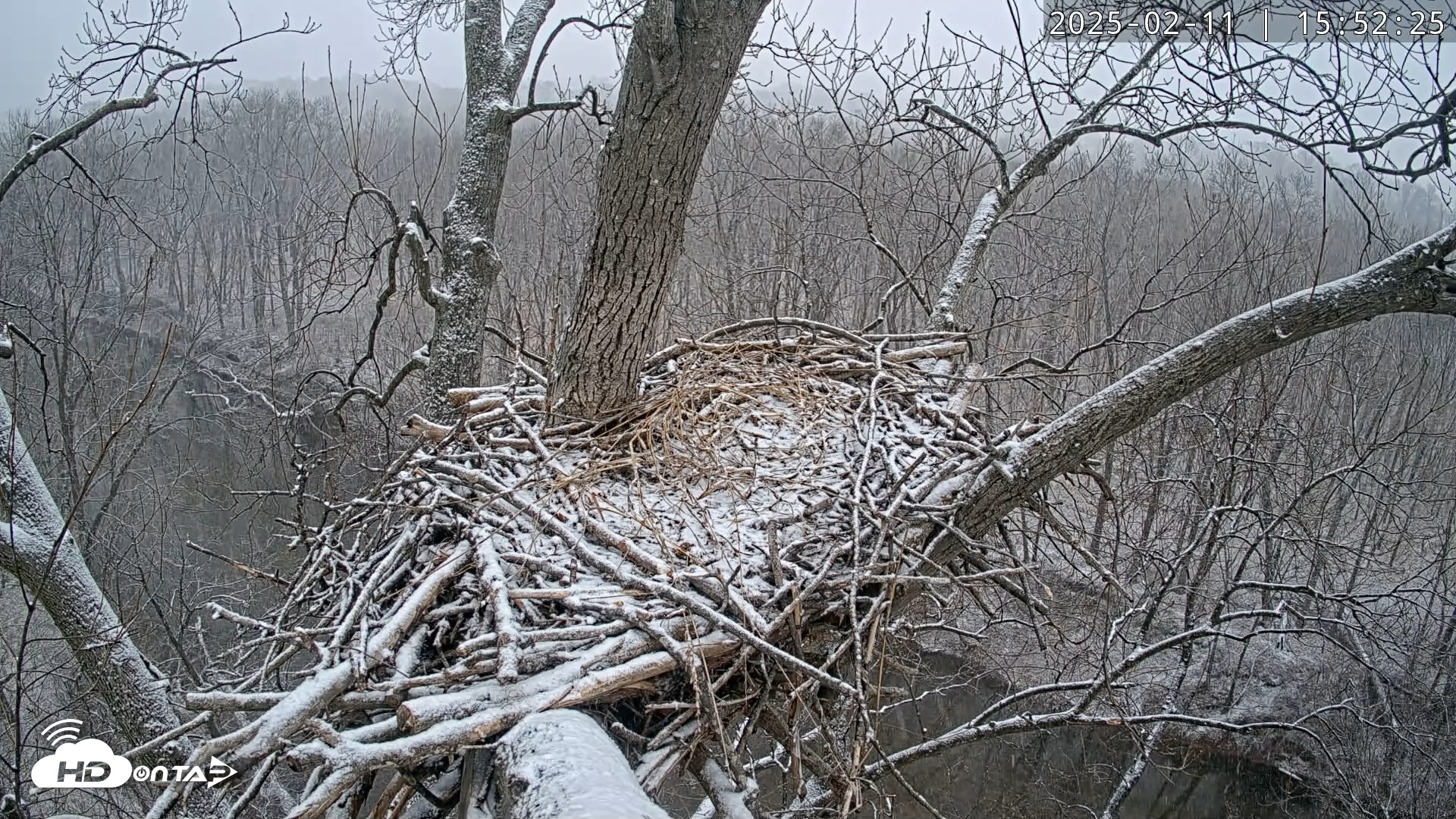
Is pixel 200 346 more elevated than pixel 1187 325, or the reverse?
pixel 1187 325

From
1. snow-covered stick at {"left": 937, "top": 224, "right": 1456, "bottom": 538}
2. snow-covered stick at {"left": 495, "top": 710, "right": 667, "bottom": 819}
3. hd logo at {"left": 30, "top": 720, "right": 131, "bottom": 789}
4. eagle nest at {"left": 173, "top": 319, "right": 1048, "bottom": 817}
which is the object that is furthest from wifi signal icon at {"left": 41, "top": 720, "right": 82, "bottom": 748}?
snow-covered stick at {"left": 937, "top": 224, "right": 1456, "bottom": 538}

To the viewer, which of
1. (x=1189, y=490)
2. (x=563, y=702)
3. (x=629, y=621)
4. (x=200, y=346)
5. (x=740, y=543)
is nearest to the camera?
(x=563, y=702)

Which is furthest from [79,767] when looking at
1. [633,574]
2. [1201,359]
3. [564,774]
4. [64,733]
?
[1201,359]

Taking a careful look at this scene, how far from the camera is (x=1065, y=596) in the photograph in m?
9.32

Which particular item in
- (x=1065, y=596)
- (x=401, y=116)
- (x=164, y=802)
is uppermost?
(x=401, y=116)

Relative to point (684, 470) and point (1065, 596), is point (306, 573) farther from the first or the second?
point (1065, 596)

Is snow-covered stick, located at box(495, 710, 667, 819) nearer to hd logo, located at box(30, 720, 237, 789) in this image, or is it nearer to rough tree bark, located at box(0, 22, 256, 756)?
hd logo, located at box(30, 720, 237, 789)

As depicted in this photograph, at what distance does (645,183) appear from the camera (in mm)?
2713

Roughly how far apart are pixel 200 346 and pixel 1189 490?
1296 centimetres

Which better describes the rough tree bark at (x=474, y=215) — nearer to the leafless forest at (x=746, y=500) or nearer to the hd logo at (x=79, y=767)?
the leafless forest at (x=746, y=500)

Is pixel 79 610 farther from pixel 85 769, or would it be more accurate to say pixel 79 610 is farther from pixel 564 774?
pixel 564 774

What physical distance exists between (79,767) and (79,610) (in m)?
0.99

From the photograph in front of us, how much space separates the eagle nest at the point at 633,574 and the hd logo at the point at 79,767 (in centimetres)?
91

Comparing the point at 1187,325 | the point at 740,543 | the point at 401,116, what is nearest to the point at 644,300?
the point at 740,543
